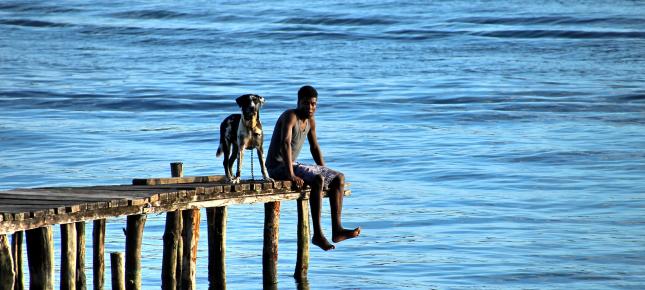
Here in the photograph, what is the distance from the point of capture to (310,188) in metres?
15.0

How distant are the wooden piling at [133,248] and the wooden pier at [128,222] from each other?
0.01 meters

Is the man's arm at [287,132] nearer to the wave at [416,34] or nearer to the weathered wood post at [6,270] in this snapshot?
the weathered wood post at [6,270]

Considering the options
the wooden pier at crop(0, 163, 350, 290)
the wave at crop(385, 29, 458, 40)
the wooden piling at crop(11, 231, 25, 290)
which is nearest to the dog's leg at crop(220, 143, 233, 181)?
the wooden pier at crop(0, 163, 350, 290)

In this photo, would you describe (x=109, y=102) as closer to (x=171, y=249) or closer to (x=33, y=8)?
(x=171, y=249)

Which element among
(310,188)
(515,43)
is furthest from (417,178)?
(515,43)

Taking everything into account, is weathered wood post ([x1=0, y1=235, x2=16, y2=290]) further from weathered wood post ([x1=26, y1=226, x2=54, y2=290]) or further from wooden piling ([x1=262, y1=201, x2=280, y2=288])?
wooden piling ([x1=262, y1=201, x2=280, y2=288])

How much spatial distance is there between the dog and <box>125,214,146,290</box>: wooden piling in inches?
43.2

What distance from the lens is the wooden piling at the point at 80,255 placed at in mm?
13937

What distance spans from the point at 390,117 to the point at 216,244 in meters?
21.6

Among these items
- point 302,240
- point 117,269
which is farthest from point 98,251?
point 302,240

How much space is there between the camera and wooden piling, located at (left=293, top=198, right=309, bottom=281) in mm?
16312

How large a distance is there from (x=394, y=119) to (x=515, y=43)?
52.7 feet

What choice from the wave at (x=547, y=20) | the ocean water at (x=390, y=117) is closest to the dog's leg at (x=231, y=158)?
the ocean water at (x=390, y=117)

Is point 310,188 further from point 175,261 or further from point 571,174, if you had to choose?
point 571,174
